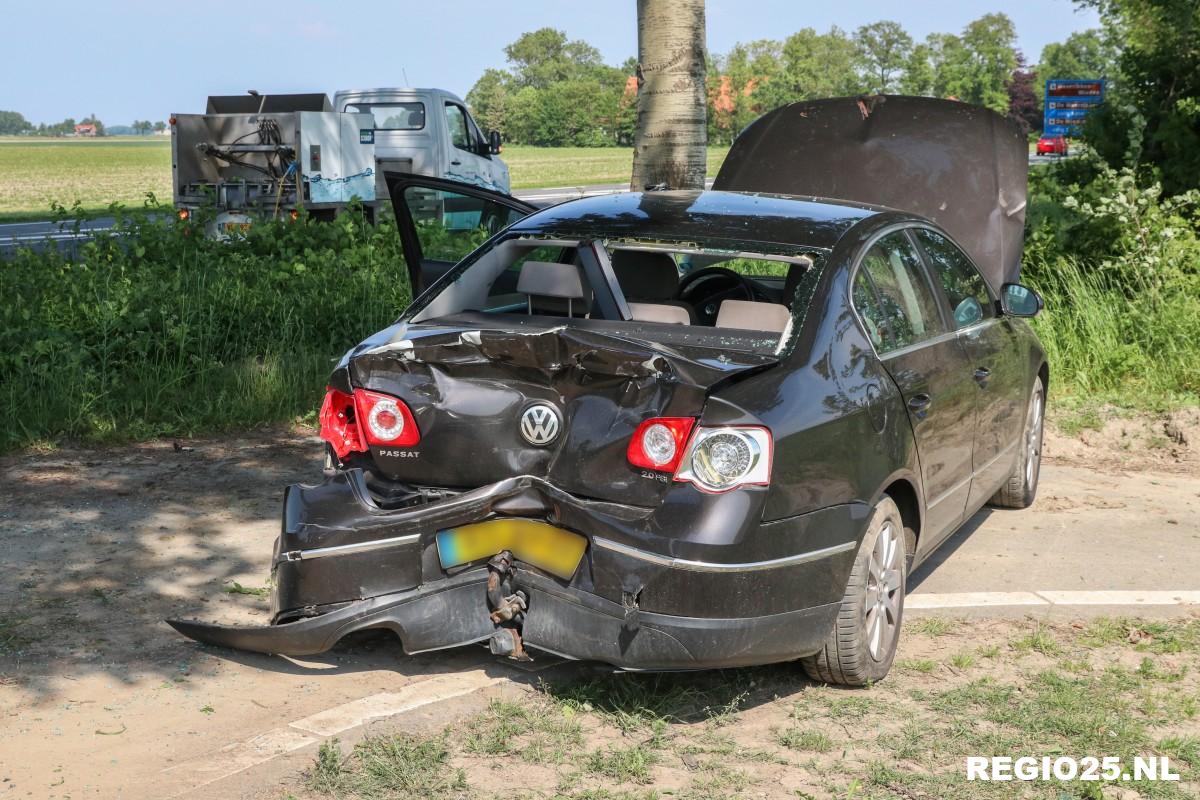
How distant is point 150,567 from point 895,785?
3.36 m

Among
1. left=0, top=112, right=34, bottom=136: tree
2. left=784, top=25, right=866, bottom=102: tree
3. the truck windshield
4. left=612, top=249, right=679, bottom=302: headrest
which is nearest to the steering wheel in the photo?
left=612, top=249, right=679, bottom=302: headrest

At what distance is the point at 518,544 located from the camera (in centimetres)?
412

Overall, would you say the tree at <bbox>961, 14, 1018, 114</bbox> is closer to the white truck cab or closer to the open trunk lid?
the white truck cab

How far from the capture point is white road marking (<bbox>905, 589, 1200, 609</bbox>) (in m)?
5.54

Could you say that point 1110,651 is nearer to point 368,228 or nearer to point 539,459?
point 539,459

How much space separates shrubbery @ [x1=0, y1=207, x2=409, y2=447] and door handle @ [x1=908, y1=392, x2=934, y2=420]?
483cm

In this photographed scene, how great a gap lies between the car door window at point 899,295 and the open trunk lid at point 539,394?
2.59 feet

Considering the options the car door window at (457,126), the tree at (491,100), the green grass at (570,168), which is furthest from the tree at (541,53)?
the car door window at (457,126)

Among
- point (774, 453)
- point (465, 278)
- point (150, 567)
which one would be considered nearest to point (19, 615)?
point (150, 567)

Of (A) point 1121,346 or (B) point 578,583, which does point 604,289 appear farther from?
(A) point 1121,346

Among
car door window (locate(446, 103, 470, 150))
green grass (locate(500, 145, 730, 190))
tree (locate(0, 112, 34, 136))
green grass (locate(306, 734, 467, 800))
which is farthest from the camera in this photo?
tree (locate(0, 112, 34, 136))

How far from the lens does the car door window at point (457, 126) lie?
20406 millimetres

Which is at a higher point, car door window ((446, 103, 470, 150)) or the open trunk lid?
car door window ((446, 103, 470, 150))

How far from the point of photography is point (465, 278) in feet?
17.6
